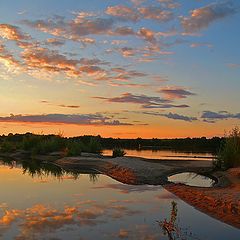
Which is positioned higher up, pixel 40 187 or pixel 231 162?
pixel 231 162

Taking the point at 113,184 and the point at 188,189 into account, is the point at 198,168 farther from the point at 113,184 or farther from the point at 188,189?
the point at 188,189

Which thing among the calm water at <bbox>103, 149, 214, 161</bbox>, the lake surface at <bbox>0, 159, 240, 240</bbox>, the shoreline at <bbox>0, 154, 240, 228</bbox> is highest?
the calm water at <bbox>103, 149, 214, 161</bbox>

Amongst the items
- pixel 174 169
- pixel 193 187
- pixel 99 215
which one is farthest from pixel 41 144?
pixel 99 215

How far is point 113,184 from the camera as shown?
22.0 metres

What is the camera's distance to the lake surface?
34.8 feet

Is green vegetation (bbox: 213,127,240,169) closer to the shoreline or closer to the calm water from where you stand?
the shoreline

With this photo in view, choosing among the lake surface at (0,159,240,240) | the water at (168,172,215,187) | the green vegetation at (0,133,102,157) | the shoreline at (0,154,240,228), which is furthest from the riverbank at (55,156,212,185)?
the green vegetation at (0,133,102,157)

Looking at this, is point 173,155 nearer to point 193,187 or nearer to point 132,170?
point 132,170

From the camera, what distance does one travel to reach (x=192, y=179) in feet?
82.1

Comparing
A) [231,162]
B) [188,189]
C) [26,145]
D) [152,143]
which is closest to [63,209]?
[188,189]

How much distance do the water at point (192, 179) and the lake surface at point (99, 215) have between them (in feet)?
11.1

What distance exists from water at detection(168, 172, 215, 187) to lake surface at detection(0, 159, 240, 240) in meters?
3.39

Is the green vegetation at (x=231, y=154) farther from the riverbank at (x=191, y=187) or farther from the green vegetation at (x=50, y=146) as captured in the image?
A: the green vegetation at (x=50, y=146)

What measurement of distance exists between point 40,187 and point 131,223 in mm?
9440
